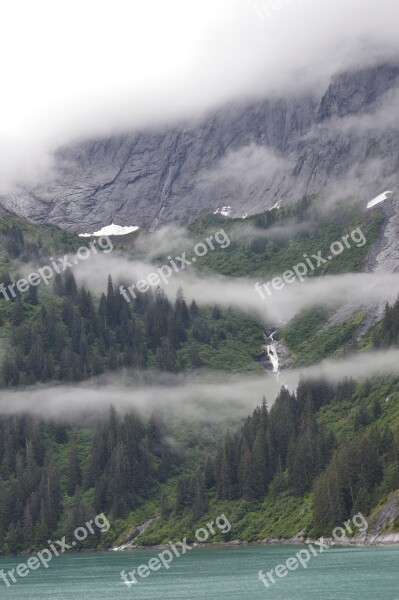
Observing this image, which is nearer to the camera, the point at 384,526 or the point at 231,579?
the point at 231,579

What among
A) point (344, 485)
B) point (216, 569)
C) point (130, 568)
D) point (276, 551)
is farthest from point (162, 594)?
point (344, 485)

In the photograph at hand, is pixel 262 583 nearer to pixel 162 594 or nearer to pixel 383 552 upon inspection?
pixel 162 594

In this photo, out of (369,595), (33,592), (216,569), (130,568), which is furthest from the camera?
(130,568)

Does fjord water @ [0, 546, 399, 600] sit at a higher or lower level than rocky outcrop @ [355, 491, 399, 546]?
higher

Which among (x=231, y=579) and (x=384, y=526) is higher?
(x=231, y=579)

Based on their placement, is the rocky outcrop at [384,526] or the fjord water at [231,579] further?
the rocky outcrop at [384,526]

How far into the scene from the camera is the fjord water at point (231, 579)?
5187 inches

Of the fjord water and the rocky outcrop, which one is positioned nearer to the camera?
the fjord water

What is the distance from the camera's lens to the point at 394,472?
193125 millimetres

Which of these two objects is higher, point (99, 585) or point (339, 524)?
point (99, 585)

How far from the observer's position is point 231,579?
491 ft

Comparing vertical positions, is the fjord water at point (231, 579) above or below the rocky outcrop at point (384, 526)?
above

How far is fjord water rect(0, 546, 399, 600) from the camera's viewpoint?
132 m

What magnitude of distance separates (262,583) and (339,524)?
Answer: 5397 cm
